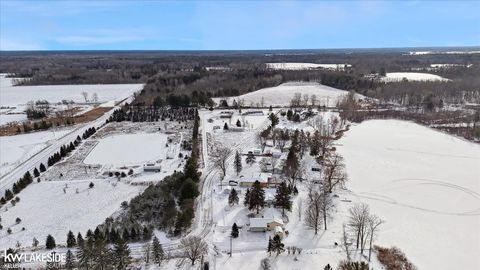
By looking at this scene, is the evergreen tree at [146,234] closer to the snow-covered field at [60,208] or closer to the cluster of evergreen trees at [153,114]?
the snow-covered field at [60,208]

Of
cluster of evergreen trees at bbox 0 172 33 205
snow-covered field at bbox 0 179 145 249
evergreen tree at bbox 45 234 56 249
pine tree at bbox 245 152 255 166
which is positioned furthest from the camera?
pine tree at bbox 245 152 255 166

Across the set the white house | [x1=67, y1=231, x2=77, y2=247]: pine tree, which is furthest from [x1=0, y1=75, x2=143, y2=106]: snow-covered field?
the white house

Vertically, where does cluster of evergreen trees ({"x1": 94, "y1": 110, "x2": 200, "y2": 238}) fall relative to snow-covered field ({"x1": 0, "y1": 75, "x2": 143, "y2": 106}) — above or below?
below

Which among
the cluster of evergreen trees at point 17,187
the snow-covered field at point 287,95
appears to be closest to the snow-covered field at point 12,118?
the cluster of evergreen trees at point 17,187

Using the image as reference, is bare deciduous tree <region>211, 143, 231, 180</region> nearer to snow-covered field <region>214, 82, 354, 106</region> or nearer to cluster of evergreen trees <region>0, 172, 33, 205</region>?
cluster of evergreen trees <region>0, 172, 33, 205</region>

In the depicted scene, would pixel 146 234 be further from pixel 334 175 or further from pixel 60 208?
pixel 334 175

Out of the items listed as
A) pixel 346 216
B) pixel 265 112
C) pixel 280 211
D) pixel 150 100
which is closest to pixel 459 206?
pixel 346 216

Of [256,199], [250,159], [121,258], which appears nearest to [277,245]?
[256,199]
